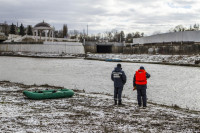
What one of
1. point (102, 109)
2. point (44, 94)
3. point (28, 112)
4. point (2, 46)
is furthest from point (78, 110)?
point (2, 46)

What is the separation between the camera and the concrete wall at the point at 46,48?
330ft

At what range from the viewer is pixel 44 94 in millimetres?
17844

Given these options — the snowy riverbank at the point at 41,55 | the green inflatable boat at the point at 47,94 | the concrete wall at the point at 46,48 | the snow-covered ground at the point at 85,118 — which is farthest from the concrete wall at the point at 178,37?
the snow-covered ground at the point at 85,118

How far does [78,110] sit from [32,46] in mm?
91523

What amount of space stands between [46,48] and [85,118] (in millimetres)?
90244

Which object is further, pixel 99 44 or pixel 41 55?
pixel 99 44

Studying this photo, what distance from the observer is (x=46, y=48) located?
10069cm

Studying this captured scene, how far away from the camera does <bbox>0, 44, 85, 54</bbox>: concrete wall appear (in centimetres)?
10069

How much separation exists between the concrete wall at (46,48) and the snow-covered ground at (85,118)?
279ft

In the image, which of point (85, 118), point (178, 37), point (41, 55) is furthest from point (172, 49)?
point (85, 118)

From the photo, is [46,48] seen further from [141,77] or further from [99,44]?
[141,77]

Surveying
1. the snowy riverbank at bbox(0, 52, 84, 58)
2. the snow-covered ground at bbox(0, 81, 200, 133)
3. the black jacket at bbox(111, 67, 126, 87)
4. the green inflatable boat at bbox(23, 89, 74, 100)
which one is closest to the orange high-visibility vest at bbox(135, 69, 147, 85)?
the black jacket at bbox(111, 67, 126, 87)

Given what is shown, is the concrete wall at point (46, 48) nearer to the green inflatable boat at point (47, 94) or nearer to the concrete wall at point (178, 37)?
the concrete wall at point (178, 37)

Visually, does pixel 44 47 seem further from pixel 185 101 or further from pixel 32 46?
pixel 185 101
